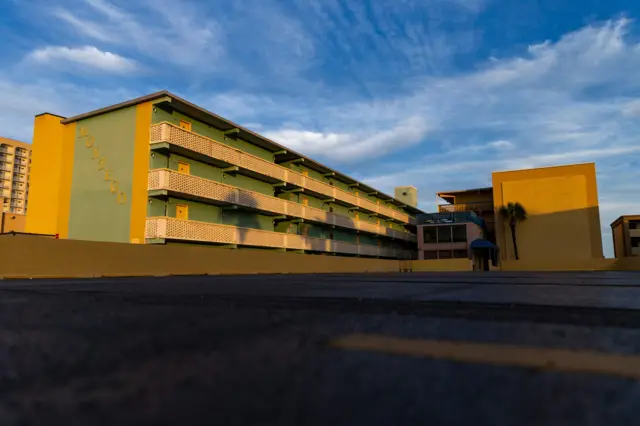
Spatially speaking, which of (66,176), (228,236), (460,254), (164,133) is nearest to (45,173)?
(66,176)

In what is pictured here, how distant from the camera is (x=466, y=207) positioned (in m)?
51.2

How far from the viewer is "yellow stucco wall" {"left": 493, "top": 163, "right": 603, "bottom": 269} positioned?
41.7 m

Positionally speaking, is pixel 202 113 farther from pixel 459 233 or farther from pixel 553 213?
pixel 553 213

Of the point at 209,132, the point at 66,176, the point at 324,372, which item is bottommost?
the point at 324,372

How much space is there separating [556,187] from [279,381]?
49.3 metres

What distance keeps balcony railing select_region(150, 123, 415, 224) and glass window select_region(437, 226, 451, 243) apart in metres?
10.1

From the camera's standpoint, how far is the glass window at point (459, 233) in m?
40.1

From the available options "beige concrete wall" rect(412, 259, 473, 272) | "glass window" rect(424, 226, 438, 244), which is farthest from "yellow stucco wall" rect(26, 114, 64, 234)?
"glass window" rect(424, 226, 438, 244)

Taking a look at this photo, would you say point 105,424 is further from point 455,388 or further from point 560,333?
point 560,333

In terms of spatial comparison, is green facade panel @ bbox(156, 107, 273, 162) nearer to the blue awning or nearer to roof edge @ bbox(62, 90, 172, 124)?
roof edge @ bbox(62, 90, 172, 124)

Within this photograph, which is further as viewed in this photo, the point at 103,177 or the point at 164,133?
the point at 103,177

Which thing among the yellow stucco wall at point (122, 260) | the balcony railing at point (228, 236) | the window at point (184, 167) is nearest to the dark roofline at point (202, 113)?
the window at point (184, 167)

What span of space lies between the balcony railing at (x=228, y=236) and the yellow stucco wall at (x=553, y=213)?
21241 millimetres

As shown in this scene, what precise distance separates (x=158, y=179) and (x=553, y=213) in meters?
39.9
